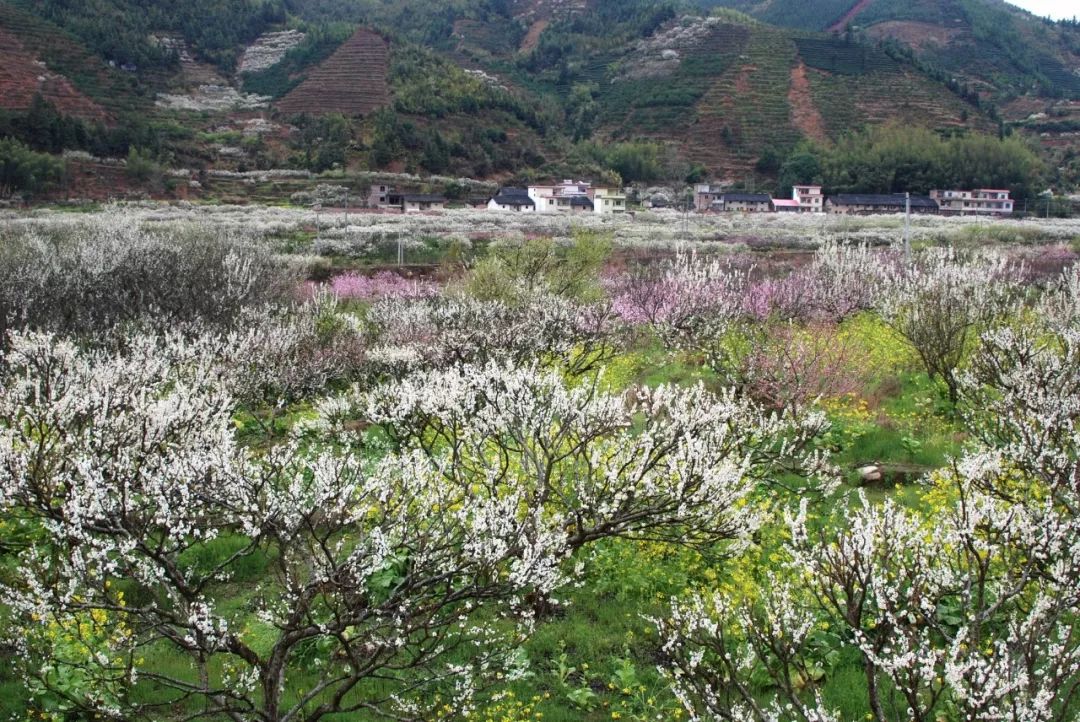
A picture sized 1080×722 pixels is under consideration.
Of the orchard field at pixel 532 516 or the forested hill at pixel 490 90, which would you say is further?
the forested hill at pixel 490 90

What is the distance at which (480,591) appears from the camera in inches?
202

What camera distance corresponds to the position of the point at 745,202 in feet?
269

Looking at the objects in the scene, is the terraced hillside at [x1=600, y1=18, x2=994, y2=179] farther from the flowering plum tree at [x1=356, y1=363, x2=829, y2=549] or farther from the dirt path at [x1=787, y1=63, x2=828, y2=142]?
the flowering plum tree at [x1=356, y1=363, x2=829, y2=549]

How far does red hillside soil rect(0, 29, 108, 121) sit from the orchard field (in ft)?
240

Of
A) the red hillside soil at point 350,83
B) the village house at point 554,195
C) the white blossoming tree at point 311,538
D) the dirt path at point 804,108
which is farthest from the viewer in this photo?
the dirt path at point 804,108

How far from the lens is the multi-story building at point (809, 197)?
83.1m

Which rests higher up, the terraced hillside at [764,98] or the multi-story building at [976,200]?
the terraced hillside at [764,98]

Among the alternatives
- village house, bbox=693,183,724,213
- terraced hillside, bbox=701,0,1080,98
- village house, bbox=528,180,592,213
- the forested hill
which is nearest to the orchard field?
village house, bbox=528,180,592,213

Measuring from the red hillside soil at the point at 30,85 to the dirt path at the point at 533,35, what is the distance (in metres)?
89.2

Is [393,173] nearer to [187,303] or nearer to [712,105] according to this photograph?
[712,105]

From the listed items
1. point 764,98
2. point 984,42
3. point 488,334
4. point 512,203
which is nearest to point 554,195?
point 512,203

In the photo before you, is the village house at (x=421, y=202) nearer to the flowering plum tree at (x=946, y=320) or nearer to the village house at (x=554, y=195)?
the village house at (x=554, y=195)

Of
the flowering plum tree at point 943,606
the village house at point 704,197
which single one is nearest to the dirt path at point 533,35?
the village house at point 704,197

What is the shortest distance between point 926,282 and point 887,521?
1187 centimetres
